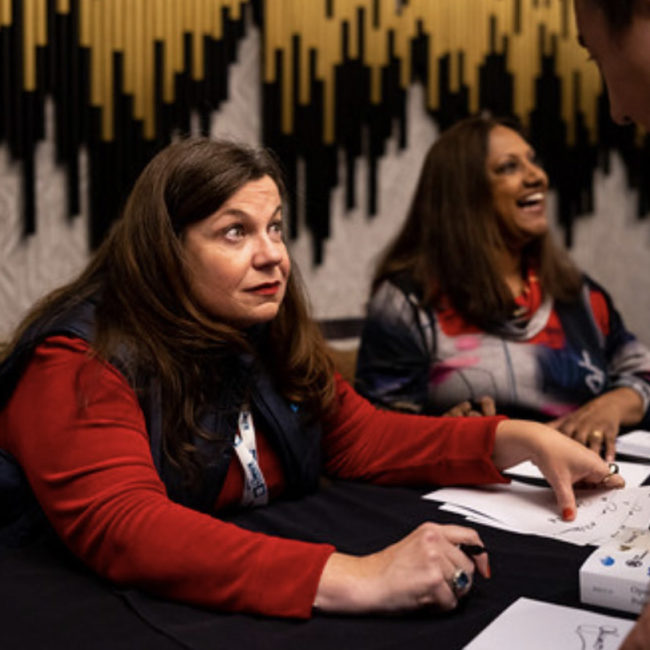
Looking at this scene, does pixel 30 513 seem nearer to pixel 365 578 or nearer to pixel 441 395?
pixel 365 578

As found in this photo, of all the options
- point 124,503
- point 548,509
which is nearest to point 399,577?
point 124,503

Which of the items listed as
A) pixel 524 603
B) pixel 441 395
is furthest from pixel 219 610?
pixel 441 395

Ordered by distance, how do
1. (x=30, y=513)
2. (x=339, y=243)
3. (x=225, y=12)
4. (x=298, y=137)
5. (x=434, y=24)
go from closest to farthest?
(x=30, y=513) → (x=225, y=12) → (x=298, y=137) → (x=339, y=243) → (x=434, y=24)

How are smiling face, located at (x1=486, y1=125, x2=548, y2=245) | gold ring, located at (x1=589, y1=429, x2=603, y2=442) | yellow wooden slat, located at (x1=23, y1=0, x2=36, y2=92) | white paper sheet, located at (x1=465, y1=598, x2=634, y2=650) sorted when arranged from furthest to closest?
smiling face, located at (x1=486, y1=125, x2=548, y2=245) → yellow wooden slat, located at (x1=23, y1=0, x2=36, y2=92) → gold ring, located at (x1=589, y1=429, x2=603, y2=442) → white paper sheet, located at (x1=465, y1=598, x2=634, y2=650)

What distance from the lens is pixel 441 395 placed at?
6.93 feet

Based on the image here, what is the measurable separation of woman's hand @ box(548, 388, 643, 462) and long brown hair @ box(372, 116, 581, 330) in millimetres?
368

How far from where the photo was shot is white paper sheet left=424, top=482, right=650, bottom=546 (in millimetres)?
1183

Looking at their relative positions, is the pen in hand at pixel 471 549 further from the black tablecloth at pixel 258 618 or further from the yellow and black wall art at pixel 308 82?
the yellow and black wall art at pixel 308 82

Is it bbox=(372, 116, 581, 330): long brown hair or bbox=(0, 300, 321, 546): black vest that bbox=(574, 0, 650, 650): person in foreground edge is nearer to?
bbox=(0, 300, 321, 546): black vest

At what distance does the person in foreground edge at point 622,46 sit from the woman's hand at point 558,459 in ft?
2.28

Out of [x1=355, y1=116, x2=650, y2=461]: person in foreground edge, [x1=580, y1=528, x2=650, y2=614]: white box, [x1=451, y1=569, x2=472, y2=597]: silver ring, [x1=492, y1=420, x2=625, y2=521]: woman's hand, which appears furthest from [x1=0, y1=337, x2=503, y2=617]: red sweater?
[x1=355, y1=116, x2=650, y2=461]: person in foreground edge

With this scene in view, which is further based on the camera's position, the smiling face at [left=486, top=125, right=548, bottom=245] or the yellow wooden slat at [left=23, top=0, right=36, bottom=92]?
the smiling face at [left=486, top=125, right=548, bottom=245]

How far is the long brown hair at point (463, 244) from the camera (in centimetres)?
215

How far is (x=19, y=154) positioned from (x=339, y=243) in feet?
3.53
